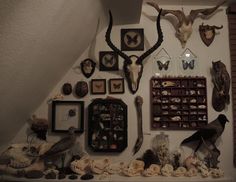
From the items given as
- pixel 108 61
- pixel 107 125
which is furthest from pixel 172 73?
pixel 107 125

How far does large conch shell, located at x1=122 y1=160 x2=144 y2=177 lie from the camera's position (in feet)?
6.31

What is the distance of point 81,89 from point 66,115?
250 mm

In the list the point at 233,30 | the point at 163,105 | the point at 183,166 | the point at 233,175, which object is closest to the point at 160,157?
the point at 183,166

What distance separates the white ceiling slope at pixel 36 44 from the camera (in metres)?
1.24

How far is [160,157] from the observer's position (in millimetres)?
2047

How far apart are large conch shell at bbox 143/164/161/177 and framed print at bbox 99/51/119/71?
84cm

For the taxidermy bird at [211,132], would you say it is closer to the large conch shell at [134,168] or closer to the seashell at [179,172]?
the seashell at [179,172]

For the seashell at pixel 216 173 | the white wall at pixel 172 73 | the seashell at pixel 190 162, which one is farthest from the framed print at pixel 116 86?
the seashell at pixel 216 173

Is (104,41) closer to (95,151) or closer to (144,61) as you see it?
(144,61)

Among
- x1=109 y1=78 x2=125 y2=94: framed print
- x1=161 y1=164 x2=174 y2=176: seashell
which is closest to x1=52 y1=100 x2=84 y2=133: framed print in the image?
x1=109 y1=78 x2=125 y2=94: framed print

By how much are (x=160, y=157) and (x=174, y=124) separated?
0.98 ft

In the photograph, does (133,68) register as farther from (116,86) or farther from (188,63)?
(188,63)

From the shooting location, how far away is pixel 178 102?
2166 millimetres

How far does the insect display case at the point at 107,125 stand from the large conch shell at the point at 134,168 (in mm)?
183
